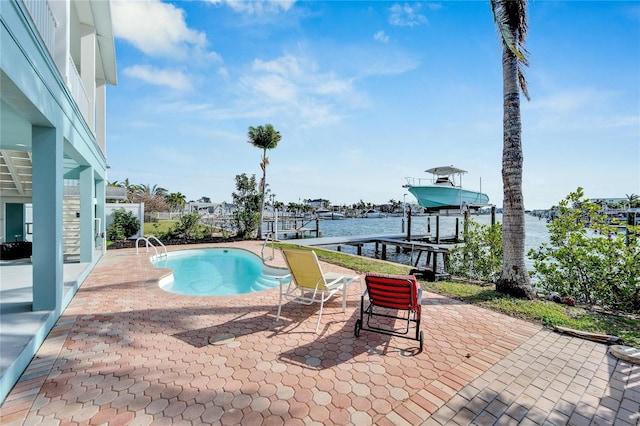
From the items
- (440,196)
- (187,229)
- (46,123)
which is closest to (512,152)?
(46,123)

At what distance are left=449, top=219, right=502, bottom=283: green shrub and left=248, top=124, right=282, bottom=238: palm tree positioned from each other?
1304cm

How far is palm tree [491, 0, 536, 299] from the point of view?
6.39m

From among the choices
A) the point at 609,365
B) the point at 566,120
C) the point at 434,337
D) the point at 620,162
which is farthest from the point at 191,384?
the point at 620,162

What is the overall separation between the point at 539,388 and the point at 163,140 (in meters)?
18.9

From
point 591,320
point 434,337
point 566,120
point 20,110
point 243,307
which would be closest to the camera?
point 20,110

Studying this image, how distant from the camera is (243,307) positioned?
5.57m

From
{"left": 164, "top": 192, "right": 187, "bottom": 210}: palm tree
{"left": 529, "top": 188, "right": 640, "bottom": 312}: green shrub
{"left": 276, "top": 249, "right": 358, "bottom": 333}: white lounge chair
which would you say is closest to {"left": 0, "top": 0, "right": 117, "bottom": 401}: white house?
{"left": 276, "top": 249, "right": 358, "bottom": 333}: white lounge chair

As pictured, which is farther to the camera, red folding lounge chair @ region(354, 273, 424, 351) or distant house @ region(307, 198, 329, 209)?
distant house @ region(307, 198, 329, 209)

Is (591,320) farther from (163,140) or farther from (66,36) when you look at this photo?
(163,140)

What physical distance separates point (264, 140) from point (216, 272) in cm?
1079

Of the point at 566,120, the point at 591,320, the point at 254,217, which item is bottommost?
the point at 591,320

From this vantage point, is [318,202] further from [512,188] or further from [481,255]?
[512,188]

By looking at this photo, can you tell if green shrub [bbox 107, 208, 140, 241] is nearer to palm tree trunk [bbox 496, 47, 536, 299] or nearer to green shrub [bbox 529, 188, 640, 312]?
palm tree trunk [bbox 496, 47, 536, 299]

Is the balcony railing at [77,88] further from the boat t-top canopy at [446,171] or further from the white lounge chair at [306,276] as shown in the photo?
the boat t-top canopy at [446,171]
